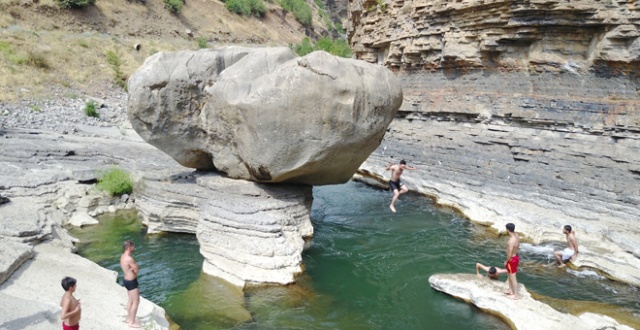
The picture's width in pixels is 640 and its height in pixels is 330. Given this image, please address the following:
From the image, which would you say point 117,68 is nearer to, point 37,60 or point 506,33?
point 37,60

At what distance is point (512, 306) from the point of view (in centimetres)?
762

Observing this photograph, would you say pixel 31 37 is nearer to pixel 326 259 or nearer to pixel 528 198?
pixel 326 259

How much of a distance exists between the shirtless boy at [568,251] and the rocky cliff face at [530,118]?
1.14 ft

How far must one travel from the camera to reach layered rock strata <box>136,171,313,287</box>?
28.8 feet

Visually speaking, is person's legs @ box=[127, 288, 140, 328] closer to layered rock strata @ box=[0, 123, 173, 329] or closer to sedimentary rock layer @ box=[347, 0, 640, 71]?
layered rock strata @ box=[0, 123, 173, 329]

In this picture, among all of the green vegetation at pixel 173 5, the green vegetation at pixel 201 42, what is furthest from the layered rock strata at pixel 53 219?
the green vegetation at pixel 173 5

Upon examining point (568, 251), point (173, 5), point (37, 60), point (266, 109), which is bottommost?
point (568, 251)

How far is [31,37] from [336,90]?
2734cm

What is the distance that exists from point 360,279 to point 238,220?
8.84 feet

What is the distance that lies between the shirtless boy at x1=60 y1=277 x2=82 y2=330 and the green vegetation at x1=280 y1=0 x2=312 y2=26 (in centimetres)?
5688

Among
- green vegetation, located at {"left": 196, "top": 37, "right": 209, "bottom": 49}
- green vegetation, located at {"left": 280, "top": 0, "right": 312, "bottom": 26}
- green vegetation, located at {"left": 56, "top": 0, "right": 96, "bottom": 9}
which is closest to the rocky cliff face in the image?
green vegetation, located at {"left": 196, "top": 37, "right": 209, "bottom": 49}

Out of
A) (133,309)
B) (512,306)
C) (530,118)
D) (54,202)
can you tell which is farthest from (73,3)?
(512,306)

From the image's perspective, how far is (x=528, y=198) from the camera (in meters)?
12.0

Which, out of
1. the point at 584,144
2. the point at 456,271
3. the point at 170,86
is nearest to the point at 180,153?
the point at 170,86
